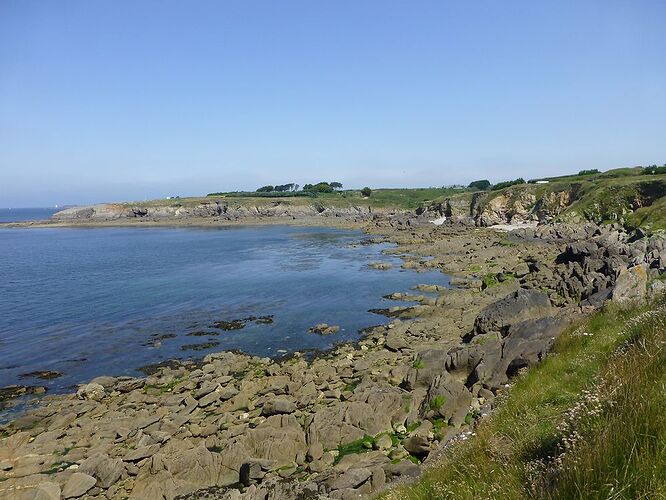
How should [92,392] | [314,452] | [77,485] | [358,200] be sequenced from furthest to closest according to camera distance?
[358,200] < [92,392] < [314,452] < [77,485]

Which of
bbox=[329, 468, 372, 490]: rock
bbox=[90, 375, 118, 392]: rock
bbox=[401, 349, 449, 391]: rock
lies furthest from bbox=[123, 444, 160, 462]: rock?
bbox=[401, 349, 449, 391]: rock

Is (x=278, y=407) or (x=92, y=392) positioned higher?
(x=278, y=407)

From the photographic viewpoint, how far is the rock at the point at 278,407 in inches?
723

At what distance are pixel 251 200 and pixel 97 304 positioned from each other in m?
149

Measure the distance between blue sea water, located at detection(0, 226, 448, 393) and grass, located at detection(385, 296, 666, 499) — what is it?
69.8 feet

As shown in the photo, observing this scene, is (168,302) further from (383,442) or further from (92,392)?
(383,442)

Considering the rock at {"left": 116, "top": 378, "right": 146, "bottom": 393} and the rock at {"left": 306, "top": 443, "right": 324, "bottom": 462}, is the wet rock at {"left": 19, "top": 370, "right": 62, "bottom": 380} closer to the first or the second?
the rock at {"left": 116, "top": 378, "right": 146, "bottom": 393}

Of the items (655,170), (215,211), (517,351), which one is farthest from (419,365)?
Result: (215,211)

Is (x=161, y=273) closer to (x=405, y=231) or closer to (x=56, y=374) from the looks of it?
(x=56, y=374)

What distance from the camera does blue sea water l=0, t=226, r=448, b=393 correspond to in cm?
2897

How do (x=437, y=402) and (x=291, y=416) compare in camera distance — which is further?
(x=291, y=416)

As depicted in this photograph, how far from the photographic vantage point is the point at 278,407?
18438 millimetres

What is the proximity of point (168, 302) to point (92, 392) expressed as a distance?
2042cm

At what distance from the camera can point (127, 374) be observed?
25.7 m
